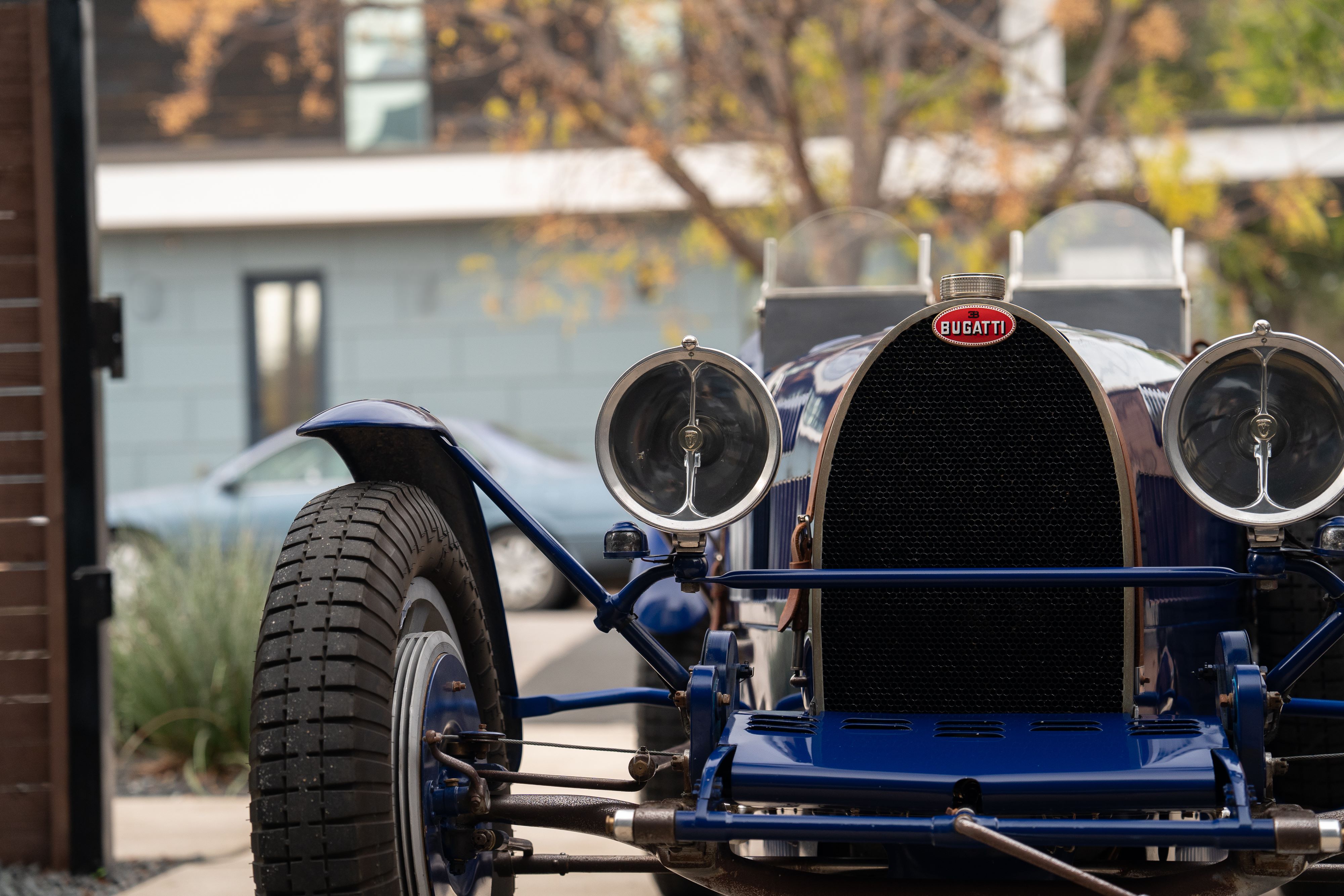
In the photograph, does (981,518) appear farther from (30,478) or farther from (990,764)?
(30,478)

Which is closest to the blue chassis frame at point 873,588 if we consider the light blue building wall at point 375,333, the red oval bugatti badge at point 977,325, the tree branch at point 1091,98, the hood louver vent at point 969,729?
the hood louver vent at point 969,729

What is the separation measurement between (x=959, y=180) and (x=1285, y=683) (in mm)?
8216

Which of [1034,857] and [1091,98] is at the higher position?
[1091,98]

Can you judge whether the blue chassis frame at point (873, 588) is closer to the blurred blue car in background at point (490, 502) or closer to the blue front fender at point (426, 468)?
the blue front fender at point (426, 468)

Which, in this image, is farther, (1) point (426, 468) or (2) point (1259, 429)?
(1) point (426, 468)

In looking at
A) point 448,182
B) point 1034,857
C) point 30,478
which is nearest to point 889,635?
point 1034,857

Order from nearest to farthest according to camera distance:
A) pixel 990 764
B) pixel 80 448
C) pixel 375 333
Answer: pixel 990 764
pixel 80 448
pixel 375 333

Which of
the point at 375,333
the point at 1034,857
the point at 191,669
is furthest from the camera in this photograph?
the point at 375,333

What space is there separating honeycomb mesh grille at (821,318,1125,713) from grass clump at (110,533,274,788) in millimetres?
3525

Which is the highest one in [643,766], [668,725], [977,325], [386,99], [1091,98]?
[386,99]

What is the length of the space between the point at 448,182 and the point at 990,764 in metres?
13.3

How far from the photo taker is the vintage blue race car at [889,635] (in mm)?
2342

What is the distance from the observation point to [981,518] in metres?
2.74

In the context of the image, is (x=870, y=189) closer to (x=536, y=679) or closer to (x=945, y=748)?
(x=536, y=679)
